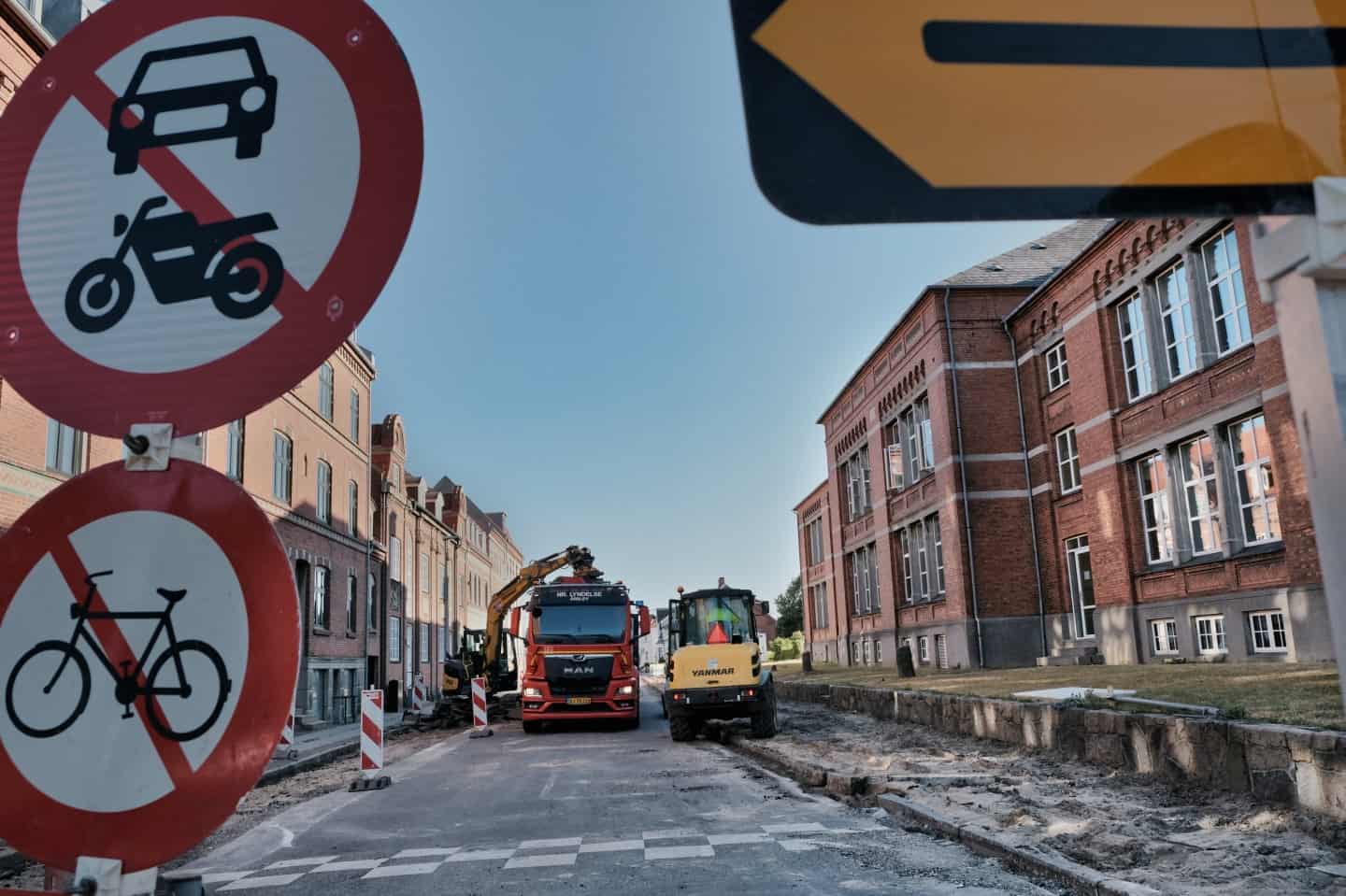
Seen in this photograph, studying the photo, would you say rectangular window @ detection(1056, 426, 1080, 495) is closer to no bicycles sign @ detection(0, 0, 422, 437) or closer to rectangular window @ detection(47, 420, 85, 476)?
rectangular window @ detection(47, 420, 85, 476)

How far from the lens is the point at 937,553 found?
33.9 m

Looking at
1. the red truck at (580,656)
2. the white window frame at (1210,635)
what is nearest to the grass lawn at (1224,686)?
the white window frame at (1210,635)

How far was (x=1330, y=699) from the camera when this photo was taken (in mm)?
9641

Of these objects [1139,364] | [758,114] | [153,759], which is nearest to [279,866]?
[153,759]

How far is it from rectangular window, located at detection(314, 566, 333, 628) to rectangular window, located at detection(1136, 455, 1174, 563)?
2335 cm

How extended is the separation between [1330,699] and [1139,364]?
1592cm

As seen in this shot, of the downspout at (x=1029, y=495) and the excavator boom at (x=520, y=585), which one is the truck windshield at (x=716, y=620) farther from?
the downspout at (x=1029, y=495)

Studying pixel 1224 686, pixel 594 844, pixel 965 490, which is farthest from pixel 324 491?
pixel 1224 686

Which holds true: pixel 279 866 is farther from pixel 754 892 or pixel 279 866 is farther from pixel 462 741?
pixel 462 741

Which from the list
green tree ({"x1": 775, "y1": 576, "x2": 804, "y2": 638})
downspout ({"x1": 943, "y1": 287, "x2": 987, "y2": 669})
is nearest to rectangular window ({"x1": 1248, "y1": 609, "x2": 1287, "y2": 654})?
downspout ({"x1": 943, "y1": 287, "x2": 987, "y2": 669})

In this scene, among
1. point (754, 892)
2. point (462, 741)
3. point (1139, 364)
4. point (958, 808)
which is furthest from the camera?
point (1139, 364)

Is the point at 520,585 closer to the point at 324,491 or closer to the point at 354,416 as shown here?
the point at 324,491

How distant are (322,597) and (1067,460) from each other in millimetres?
23676

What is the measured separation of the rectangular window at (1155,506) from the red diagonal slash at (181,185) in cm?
2412
